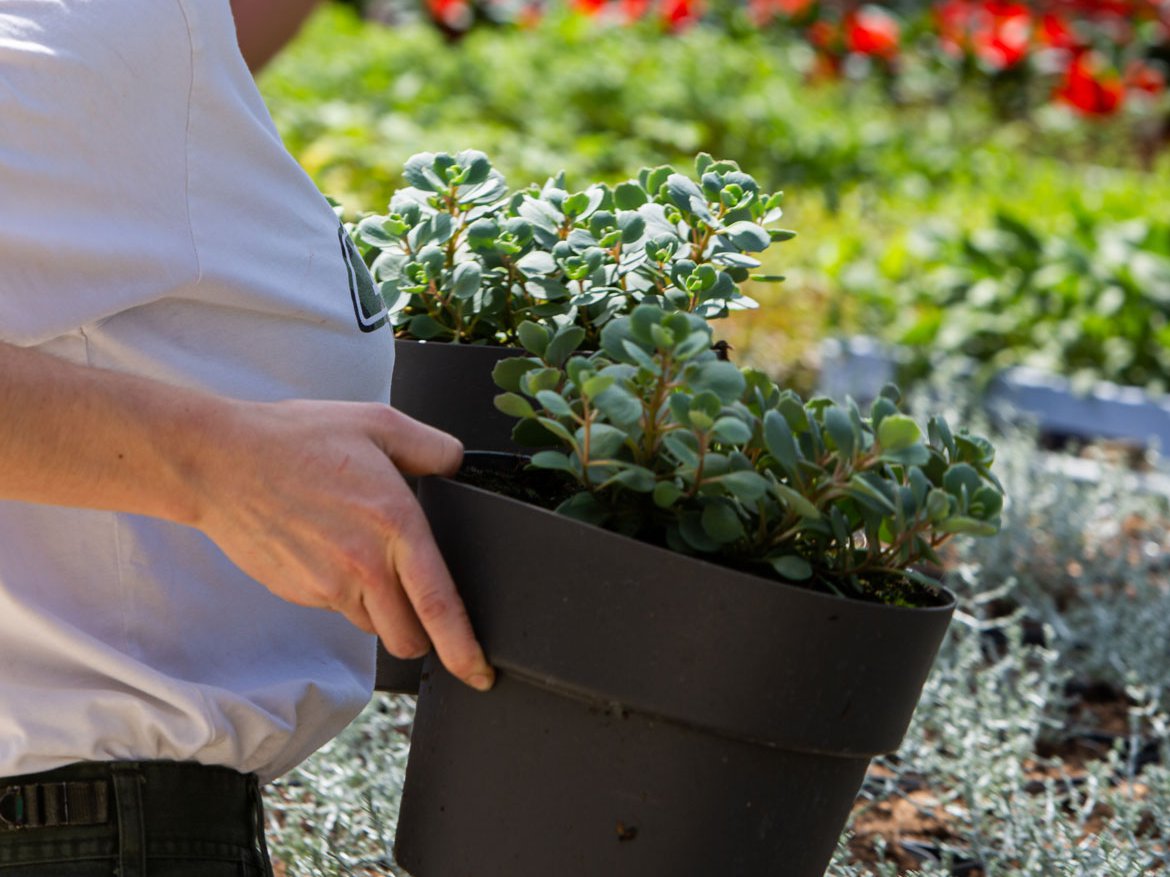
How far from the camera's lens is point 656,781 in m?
1.03

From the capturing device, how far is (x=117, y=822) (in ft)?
3.77

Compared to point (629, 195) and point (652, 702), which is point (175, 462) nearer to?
point (652, 702)

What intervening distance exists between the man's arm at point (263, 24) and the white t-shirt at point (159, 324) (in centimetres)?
127

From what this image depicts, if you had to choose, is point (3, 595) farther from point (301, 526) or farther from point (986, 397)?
point (986, 397)

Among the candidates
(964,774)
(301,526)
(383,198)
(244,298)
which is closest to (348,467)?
(301,526)

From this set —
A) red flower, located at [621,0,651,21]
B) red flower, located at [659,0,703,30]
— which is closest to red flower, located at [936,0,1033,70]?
red flower, located at [659,0,703,30]

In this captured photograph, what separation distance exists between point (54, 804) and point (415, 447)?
0.41 metres

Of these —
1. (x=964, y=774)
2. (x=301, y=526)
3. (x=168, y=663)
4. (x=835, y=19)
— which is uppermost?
(x=301, y=526)

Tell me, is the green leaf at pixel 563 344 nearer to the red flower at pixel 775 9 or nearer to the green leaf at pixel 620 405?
the green leaf at pixel 620 405

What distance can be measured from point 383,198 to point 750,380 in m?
3.80

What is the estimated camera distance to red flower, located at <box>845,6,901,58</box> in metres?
8.53

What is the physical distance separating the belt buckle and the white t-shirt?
2 centimetres

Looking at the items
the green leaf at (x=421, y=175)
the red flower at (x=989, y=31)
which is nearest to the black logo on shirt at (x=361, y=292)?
the green leaf at (x=421, y=175)

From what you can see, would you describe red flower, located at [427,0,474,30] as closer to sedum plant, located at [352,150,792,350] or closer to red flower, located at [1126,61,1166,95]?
red flower, located at [1126,61,1166,95]
